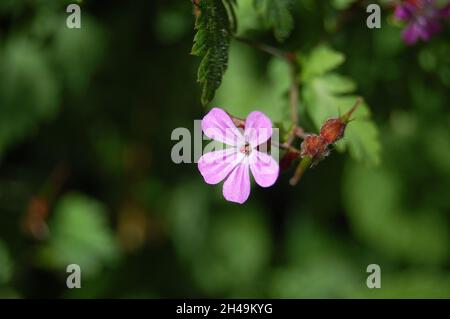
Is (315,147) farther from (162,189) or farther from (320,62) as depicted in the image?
(162,189)

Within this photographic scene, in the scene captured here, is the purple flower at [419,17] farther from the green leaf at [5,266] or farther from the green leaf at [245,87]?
the green leaf at [5,266]

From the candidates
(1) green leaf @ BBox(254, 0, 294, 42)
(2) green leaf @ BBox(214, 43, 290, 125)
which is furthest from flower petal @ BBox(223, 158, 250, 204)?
(2) green leaf @ BBox(214, 43, 290, 125)

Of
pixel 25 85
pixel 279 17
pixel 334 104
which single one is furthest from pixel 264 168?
pixel 25 85

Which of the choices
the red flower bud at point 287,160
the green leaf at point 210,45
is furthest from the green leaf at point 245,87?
the green leaf at point 210,45

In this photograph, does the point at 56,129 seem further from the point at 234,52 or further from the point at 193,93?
the point at 234,52
